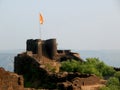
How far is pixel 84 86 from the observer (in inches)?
2297

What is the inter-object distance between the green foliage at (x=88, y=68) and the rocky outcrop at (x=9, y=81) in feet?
50.8

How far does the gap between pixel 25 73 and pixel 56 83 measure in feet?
30.8

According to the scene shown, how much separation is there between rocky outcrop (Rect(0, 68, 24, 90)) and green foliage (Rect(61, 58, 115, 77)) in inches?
610

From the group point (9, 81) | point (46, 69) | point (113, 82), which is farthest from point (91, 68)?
point (9, 81)

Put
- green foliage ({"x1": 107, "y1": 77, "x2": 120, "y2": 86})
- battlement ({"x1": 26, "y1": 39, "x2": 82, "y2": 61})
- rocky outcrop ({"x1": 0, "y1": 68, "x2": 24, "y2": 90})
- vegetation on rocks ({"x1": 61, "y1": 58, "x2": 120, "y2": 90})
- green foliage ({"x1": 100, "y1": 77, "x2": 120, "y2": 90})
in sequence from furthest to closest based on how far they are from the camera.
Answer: battlement ({"x1": 26, "y1": 39, "x2": 82, "y2": 61}) < vegetation on rocks ({"x1": 61, "y1": 58, "x2": 120, "y2": 90}) < green foliage ({"x1": 107, "y1": 77, "x2": 120, "y2": 86}) < green foliage ({"x1": 100, "y1": 77, "x2": 120, "y2": 90}) < rocky outcrop ({"x1": 0, "y1": 68, "x2": 24, "y2": 90})

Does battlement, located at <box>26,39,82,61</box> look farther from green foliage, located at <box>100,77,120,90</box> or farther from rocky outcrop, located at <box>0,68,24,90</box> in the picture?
rocky outcrop, located at <box>0,68,24,90</box>

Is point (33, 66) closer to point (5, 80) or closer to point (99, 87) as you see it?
point (99, 87)

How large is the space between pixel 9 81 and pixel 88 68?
17745 mm

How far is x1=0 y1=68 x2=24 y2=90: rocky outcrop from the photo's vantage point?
51.6 m

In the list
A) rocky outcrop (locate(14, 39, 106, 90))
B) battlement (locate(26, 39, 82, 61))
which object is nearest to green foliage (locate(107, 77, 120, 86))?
rocky outcrop (locate(14, 39, 106, 90))

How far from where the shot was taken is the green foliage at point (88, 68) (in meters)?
68.7

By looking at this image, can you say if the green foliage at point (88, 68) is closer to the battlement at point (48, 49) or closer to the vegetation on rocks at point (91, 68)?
the vegetation on rocks at point (91, 68)

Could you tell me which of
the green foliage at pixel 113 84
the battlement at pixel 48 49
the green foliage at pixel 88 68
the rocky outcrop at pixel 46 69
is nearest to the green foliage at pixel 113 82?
the green foliage at pixel 113 84

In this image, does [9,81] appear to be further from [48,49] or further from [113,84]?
[48,49]
